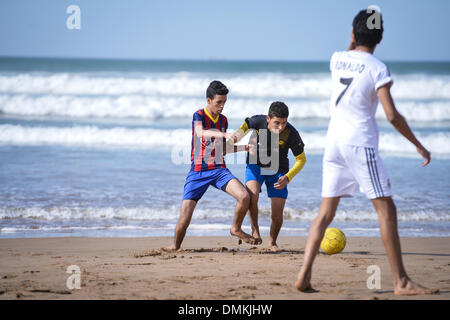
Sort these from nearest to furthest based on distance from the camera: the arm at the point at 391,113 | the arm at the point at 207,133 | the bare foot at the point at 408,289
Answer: the arm at the point at 391,113 → the bare foot at the point at 408,289 → the arm at the point at 207,133

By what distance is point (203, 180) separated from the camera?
5891 millimetres

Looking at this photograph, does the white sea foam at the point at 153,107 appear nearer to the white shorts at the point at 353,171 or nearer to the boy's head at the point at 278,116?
the boy's head at the point at 278,116

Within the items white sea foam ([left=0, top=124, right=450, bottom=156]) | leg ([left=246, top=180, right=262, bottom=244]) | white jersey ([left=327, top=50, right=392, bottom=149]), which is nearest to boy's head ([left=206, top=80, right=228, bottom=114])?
leg ([left=246, top=180, right=262, bottom=244])

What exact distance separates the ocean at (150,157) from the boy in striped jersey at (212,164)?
151 centimetres

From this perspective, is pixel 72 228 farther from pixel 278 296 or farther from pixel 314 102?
pixel 314 102

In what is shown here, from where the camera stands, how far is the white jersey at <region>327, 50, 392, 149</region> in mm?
3811

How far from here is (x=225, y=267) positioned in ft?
17.3

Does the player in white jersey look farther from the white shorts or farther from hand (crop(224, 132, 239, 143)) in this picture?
hand (crop(224, 132, 239, 143))

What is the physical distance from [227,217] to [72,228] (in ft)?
7.28

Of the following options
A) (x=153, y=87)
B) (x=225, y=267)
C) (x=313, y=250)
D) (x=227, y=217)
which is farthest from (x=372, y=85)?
(x=153, y=87)

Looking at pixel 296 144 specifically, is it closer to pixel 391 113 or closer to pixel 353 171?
pixel 353 171

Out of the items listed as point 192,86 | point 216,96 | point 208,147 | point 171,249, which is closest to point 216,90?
point 216,96

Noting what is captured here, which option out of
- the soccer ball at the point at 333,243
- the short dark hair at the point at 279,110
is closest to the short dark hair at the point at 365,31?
the short dark hair at the point at 279,110

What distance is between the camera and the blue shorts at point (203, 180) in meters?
5.87
